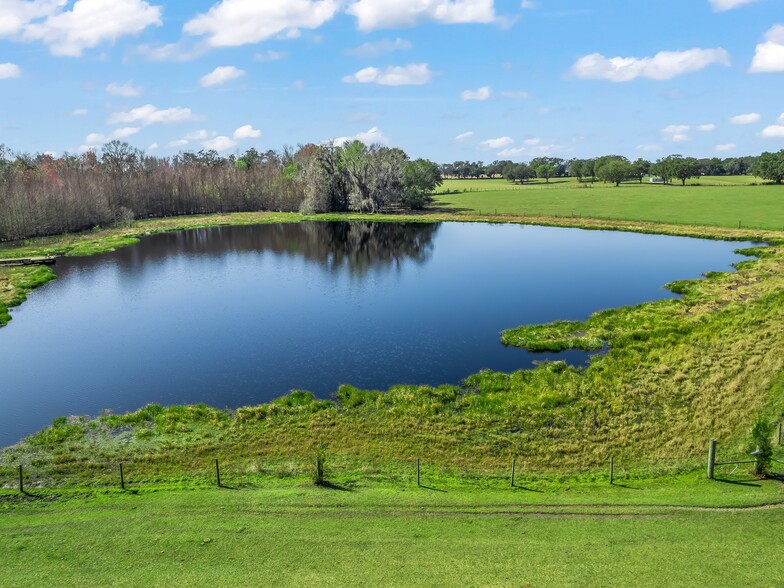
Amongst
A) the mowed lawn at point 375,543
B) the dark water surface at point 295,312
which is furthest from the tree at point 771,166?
the mowed lawn at point 375,543

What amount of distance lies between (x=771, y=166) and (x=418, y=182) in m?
122

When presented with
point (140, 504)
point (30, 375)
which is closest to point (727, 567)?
point (140, 504)

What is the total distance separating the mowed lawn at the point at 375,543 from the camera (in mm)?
17062

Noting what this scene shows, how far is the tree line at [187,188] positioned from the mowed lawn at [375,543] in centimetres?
10458

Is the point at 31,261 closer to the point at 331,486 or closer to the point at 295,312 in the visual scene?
the point at 295,312

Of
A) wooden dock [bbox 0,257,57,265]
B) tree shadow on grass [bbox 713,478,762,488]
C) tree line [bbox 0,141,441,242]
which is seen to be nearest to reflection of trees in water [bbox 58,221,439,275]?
wooden dock [bbox 0,257,57,265]

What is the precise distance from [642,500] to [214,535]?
654 inches

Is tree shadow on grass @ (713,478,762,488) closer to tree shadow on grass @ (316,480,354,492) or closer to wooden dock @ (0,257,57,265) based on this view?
tree shadow on grass @ (316,480,354,492)

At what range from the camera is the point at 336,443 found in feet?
93.5

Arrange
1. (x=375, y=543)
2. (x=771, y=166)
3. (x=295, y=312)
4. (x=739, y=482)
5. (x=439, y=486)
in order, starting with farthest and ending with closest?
(x=771, y=166) → (x=295, y=312) → (x=439, y=486) → (x=739, y=482) → (x=375, y=543)

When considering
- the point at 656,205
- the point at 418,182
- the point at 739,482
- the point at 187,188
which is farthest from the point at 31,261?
the point at 656,205

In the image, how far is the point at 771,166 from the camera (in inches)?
7244

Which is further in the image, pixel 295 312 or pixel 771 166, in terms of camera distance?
pixel 771 166

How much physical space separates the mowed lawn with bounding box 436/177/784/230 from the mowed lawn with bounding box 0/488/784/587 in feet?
324
